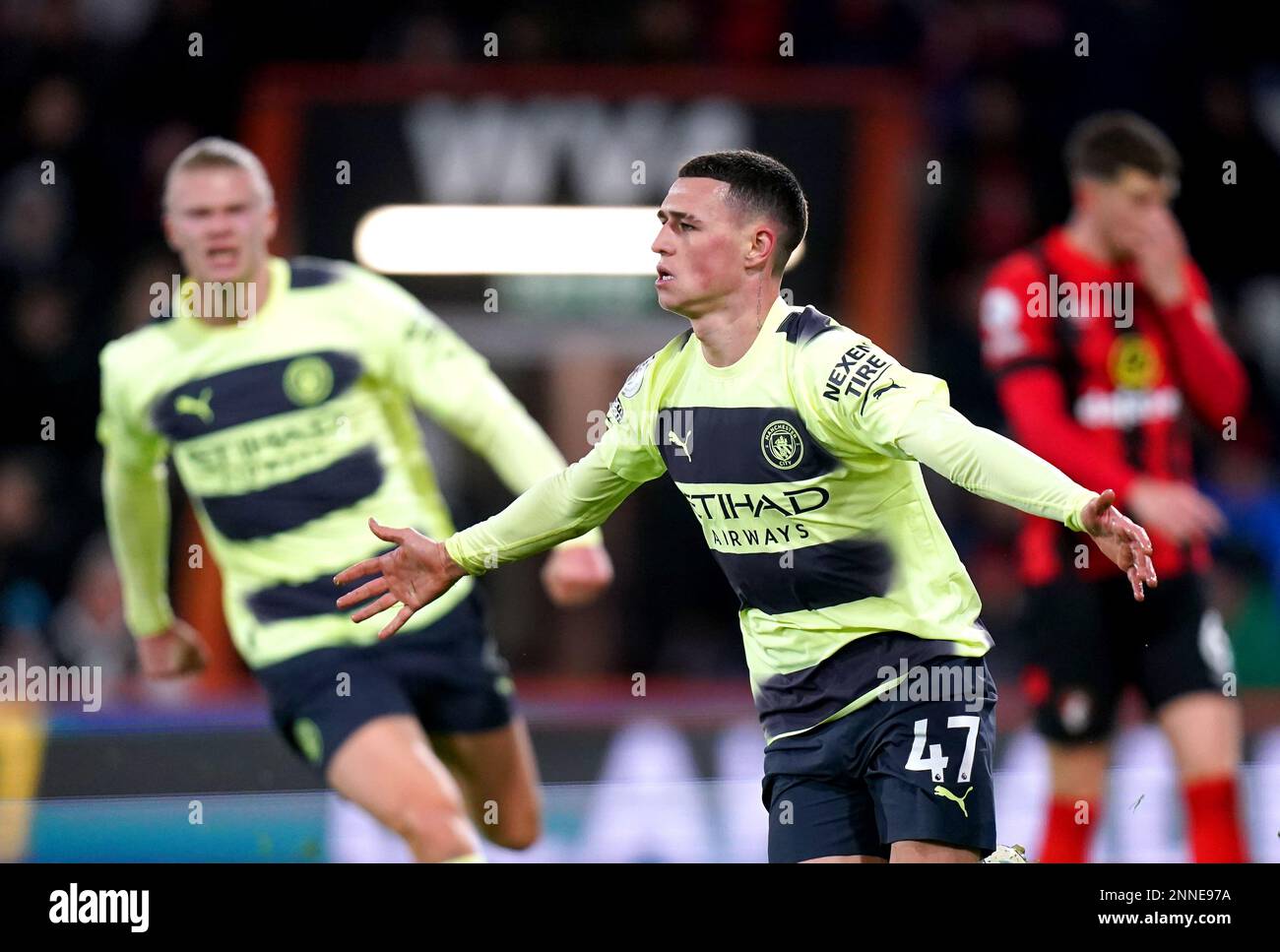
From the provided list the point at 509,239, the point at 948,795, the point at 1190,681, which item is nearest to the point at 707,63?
the point at 509,239

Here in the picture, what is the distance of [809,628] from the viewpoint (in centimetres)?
387

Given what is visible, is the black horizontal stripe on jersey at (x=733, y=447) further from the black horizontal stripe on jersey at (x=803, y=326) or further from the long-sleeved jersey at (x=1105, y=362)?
the long-sleeved jersey at (x=1105, y=362)

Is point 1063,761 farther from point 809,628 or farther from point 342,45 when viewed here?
point 342,45

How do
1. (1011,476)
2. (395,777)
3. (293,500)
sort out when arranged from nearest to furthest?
(1011,476) → (395,777) → (293,500)

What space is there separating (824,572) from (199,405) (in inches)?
81.4

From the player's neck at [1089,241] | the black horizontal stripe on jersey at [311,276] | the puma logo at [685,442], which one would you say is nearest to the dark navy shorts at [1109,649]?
the player's neck at [1089,241]

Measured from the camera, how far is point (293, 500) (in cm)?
506

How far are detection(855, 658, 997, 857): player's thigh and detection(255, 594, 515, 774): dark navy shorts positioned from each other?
155cm

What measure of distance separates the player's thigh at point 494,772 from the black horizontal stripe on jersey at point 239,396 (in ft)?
3.32

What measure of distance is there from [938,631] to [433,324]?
78.4 inches

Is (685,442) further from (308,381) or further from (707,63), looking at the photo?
(707,63)

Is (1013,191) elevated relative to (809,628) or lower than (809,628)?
elevated

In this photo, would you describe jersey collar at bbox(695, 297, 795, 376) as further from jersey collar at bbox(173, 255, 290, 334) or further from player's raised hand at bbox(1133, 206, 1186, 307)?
player's raised hand at bbox(1133, 206, 1186, 307)
